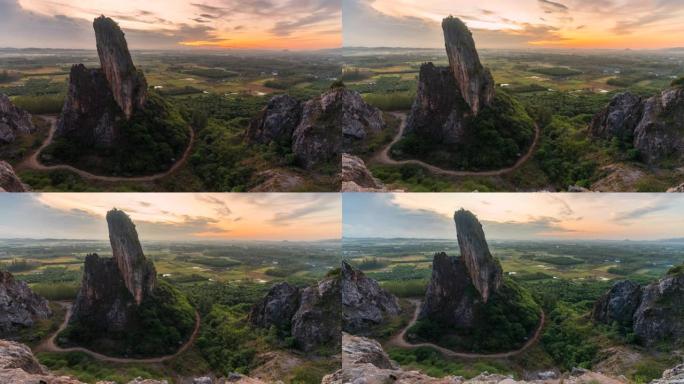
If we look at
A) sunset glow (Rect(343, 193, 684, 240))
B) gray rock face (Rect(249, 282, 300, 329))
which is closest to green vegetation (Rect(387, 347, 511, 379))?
gray rock face (Rect(249, 282, 300, 329))

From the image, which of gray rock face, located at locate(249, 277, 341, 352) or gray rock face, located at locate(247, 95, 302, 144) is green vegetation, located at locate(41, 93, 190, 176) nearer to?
gray rock face, located at locate(247, 95, 302, 144)

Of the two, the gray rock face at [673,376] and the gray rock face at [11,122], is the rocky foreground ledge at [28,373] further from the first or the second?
the gray rock face at [673,376]

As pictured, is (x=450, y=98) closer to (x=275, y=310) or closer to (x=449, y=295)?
(x=449, y=295)

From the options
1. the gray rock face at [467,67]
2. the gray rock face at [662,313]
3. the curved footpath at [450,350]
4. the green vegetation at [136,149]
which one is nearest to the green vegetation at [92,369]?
the green vegetation at [136,149]

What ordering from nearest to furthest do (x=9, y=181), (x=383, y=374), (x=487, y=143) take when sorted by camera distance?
(x=383, y=374), (x=9, y=181), (x=487, y=143)

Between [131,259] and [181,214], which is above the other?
[181,214]

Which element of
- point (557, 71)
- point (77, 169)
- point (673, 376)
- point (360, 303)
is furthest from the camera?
point (557, 71)

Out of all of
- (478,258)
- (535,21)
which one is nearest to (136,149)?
(478,258)

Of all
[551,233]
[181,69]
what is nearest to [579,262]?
[551,233]
